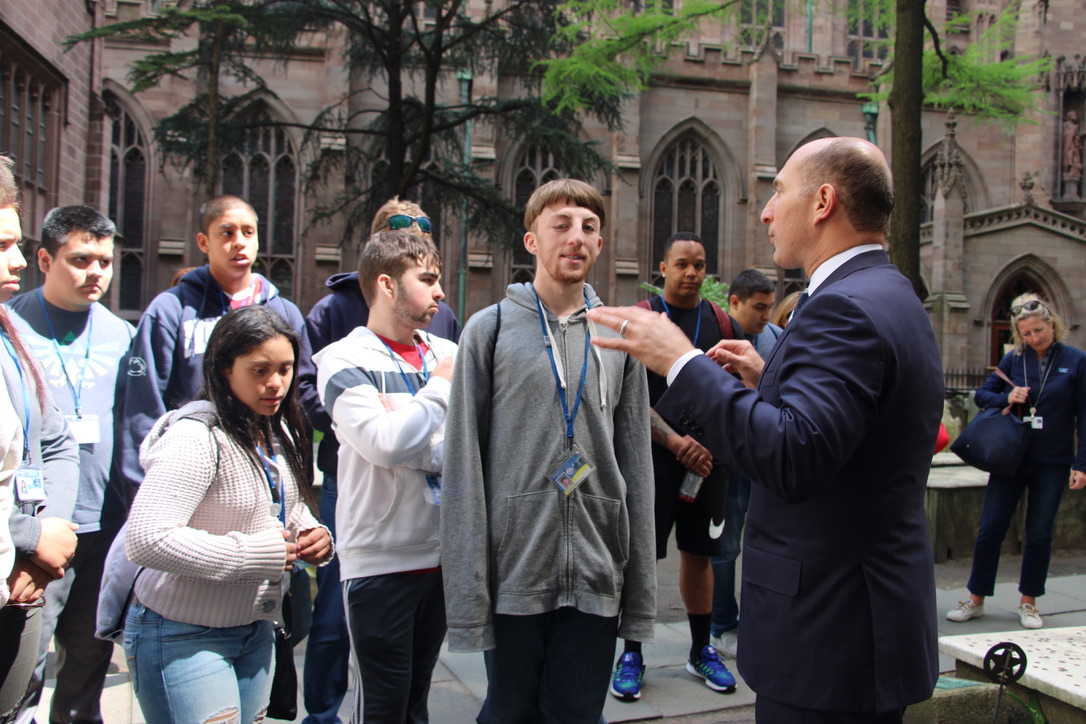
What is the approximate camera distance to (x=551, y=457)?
2590mm

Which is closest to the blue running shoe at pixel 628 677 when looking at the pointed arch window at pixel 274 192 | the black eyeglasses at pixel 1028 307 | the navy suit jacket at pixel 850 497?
the navy suit jacket at pixel 850 497

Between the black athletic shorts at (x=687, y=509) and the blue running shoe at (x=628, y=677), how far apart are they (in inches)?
20.0

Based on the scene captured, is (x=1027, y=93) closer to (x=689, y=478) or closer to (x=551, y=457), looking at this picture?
(x=689, y=478)

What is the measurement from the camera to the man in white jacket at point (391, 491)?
265 centimetres

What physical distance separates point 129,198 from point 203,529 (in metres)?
24.7

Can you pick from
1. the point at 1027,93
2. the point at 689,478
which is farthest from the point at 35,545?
the point at 1027,93

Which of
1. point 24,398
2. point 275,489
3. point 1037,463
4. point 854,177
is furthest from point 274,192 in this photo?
point 854,177

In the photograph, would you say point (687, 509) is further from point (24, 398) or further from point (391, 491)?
point (24, 398)

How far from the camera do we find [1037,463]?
550cm

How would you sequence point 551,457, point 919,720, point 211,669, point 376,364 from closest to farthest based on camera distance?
point 211,669
point 551,457
point 376,364
point 919,720

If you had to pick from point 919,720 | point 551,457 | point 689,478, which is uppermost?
point 551,457

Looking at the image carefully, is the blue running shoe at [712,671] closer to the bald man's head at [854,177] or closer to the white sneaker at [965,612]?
the white sneaker at [965,612]

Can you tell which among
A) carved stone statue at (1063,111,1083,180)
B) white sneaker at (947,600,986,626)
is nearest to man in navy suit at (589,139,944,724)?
white sneaker at (947,600,986,626)

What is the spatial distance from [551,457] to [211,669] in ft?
3.61
